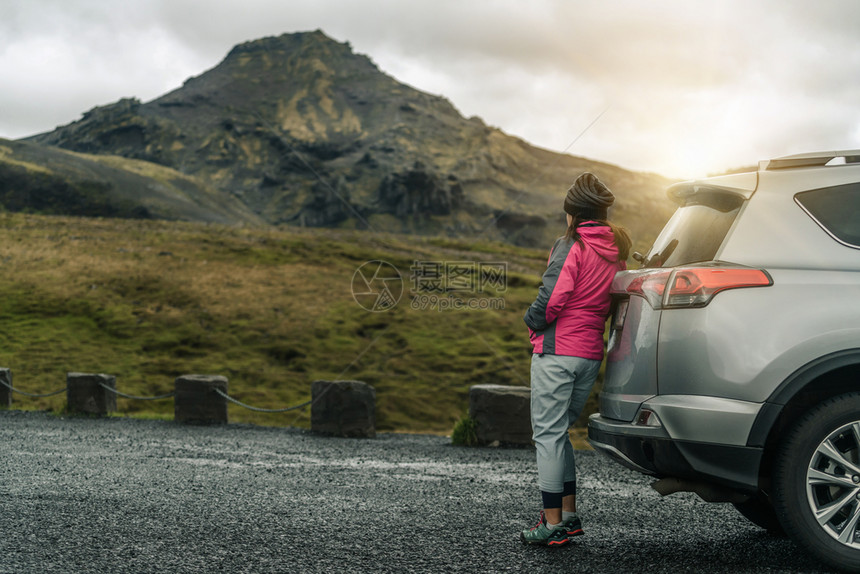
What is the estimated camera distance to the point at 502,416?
35.6 feet

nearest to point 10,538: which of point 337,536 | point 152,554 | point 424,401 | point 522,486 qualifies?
point 152,554

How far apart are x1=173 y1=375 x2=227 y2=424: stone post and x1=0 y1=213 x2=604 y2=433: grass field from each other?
11.5 metres

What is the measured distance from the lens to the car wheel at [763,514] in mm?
5170

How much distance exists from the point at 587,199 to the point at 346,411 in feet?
27.9

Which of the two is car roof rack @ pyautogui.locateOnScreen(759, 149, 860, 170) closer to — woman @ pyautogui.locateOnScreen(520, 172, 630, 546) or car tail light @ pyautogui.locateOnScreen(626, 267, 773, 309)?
car tail light @ pyautogui.locateOnScreen(626, 267, 773, 309)

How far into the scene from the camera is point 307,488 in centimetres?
714

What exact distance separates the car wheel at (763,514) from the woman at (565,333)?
5.05 feet

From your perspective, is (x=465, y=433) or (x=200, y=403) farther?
(x=200, y=403)

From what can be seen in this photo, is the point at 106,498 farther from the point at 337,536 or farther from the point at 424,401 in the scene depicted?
the point at 424,401

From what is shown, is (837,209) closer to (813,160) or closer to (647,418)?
(813,160)

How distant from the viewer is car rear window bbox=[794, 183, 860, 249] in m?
4.05
